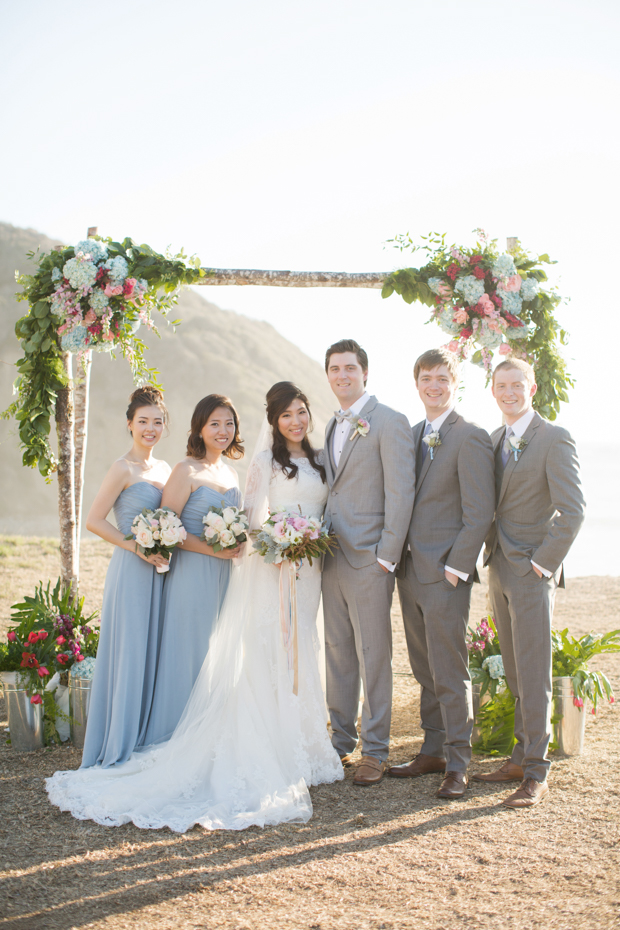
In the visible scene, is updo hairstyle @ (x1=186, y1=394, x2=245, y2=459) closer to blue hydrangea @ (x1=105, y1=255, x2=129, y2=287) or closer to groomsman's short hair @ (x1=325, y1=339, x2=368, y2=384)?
groomsman's short hair @ (x1=325, y1=339, x2=368, y2=384)

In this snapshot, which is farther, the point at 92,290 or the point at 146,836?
the point at 92,290

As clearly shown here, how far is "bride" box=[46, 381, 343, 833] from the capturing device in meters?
3.71

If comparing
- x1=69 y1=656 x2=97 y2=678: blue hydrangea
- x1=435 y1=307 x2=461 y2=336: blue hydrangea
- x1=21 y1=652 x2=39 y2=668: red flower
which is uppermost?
x1=435 y1=307 x2=461 y2=336: blue hydrangea

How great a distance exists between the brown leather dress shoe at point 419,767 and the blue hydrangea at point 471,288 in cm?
329

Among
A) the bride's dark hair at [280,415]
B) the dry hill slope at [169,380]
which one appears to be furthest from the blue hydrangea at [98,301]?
the dry hill slope at [169,380]

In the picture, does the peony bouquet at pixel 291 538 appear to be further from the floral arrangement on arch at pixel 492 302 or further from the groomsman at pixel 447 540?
the floral arrangement on arch at pixel 492 302

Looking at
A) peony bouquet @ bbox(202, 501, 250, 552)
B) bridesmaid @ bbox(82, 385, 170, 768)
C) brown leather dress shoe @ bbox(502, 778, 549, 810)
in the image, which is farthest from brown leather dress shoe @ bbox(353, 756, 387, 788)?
peony bouquet @ bbox(202, 501, 250, 552)

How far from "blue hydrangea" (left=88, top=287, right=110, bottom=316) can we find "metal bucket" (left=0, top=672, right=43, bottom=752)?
2.76 meters

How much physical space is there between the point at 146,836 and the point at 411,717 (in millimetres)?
2741

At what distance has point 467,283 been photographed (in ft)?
17.5

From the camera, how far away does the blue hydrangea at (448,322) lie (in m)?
5.46

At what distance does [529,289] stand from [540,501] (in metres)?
2.11

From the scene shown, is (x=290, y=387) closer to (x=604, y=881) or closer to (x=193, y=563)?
(x=193, y=563)

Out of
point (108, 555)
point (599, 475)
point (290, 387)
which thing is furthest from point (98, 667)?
point (599, 475)
